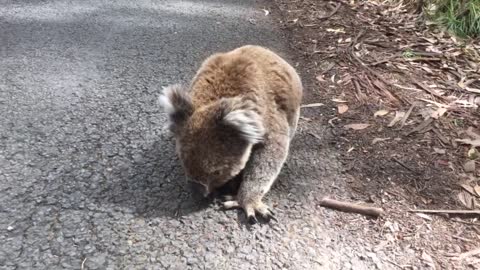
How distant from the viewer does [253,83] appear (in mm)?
2553

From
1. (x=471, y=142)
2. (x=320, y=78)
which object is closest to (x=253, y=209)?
(x=471, y=142)

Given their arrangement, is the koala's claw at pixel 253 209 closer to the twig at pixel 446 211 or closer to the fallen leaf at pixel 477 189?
the twig at pixel 446 211

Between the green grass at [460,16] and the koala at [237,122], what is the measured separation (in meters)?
2.99

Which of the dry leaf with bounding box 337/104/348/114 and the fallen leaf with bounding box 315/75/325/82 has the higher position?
the dry leaf with bounding box 337/104/348/114

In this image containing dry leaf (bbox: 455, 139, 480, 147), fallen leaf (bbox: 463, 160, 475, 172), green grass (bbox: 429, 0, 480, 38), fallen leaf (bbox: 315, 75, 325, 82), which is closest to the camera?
fallen leaf (bbox: 463, 160, 475, 172)

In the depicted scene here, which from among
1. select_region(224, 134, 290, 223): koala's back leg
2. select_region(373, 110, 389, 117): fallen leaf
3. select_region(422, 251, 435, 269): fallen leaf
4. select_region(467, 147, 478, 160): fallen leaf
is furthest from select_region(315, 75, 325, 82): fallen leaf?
select_region(422, 251, 435, 269): fallen leaf

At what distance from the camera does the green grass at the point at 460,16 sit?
478 cm

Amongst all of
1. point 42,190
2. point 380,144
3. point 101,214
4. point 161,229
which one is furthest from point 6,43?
point 380,144

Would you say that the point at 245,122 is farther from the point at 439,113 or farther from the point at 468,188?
the point at 439,113

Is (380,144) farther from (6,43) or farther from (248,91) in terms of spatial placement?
(6,43)

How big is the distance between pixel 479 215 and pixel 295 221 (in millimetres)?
1030

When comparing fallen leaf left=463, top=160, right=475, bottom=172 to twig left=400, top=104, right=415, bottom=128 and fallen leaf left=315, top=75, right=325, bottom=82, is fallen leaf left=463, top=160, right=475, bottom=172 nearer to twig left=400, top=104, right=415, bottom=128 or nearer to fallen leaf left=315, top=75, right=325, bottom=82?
twig left=400, top=104, right=415, bottom=128

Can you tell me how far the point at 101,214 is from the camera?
2291mm

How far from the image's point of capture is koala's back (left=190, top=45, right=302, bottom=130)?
8.19 feet
